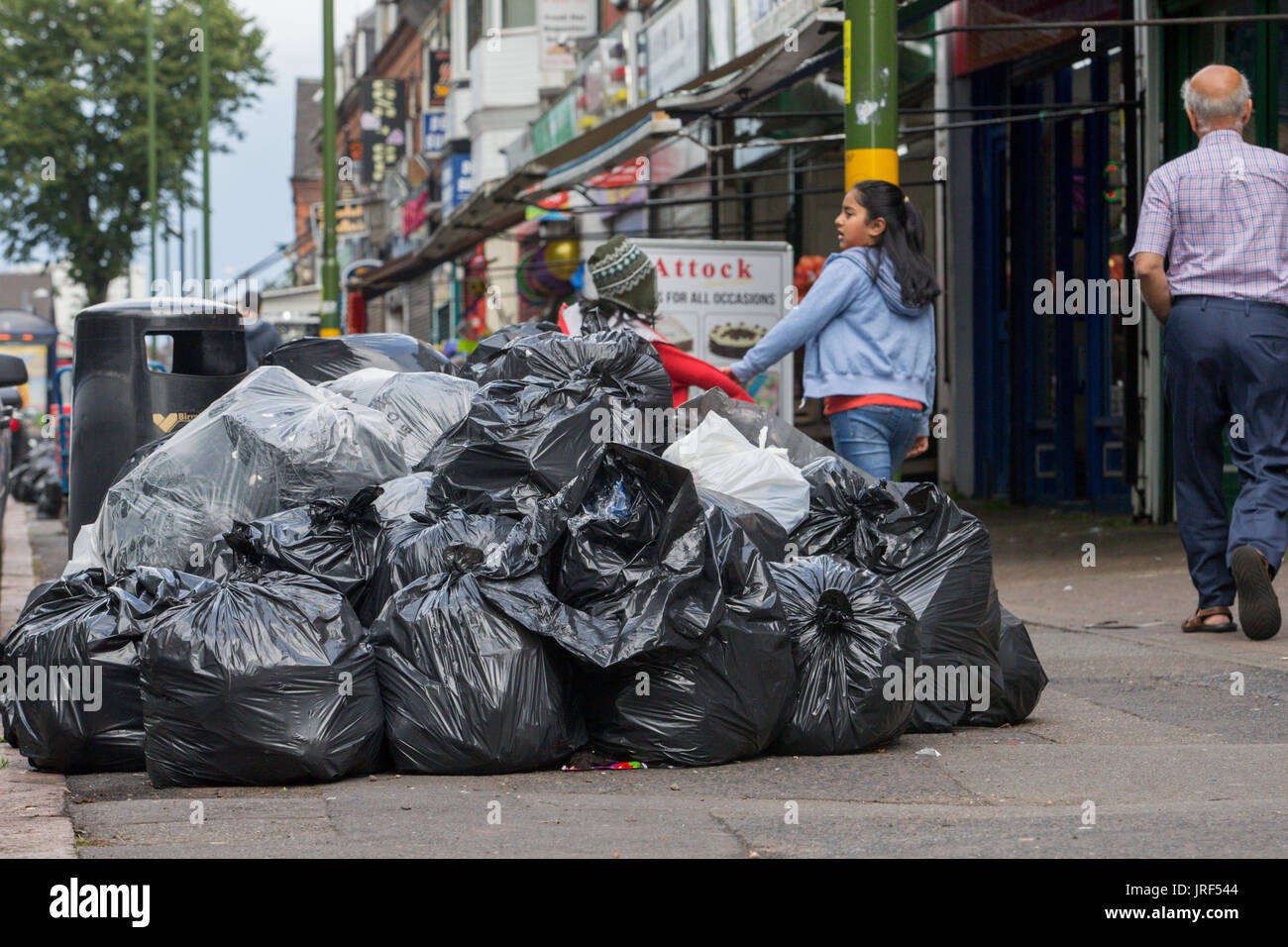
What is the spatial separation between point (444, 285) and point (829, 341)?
104 ft

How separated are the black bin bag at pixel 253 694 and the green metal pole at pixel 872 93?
11.3 feet

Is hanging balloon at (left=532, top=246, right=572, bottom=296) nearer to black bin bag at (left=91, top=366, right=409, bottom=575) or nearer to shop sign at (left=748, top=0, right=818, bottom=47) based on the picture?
shop sign at (left=748, top=0, right=818, bottom=47)

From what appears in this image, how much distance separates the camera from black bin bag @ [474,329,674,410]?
5473mm

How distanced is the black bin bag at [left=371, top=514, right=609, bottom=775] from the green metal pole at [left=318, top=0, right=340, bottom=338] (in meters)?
16.8

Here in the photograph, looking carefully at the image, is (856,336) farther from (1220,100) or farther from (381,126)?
(381,126)

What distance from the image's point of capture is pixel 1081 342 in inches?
484

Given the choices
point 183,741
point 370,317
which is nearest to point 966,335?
point 183,741

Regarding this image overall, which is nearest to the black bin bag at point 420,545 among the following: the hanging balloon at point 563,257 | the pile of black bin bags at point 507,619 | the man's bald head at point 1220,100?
the pile of black bin bags at point 507,619

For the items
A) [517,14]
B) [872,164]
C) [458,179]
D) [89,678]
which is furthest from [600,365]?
[458,179]

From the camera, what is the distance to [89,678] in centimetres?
460

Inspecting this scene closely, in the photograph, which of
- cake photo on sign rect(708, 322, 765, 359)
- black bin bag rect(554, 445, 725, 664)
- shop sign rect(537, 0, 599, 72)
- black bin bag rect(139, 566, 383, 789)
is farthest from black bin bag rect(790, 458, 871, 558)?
shop sign rect(537, 0, 599, 72)

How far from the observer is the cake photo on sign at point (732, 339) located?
1152 cm

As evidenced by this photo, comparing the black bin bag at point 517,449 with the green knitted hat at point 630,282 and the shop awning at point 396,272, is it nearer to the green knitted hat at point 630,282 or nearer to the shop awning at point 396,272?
the green knitted hat at point 630,282

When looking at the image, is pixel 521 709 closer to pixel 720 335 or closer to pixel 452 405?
pixel 452 405
